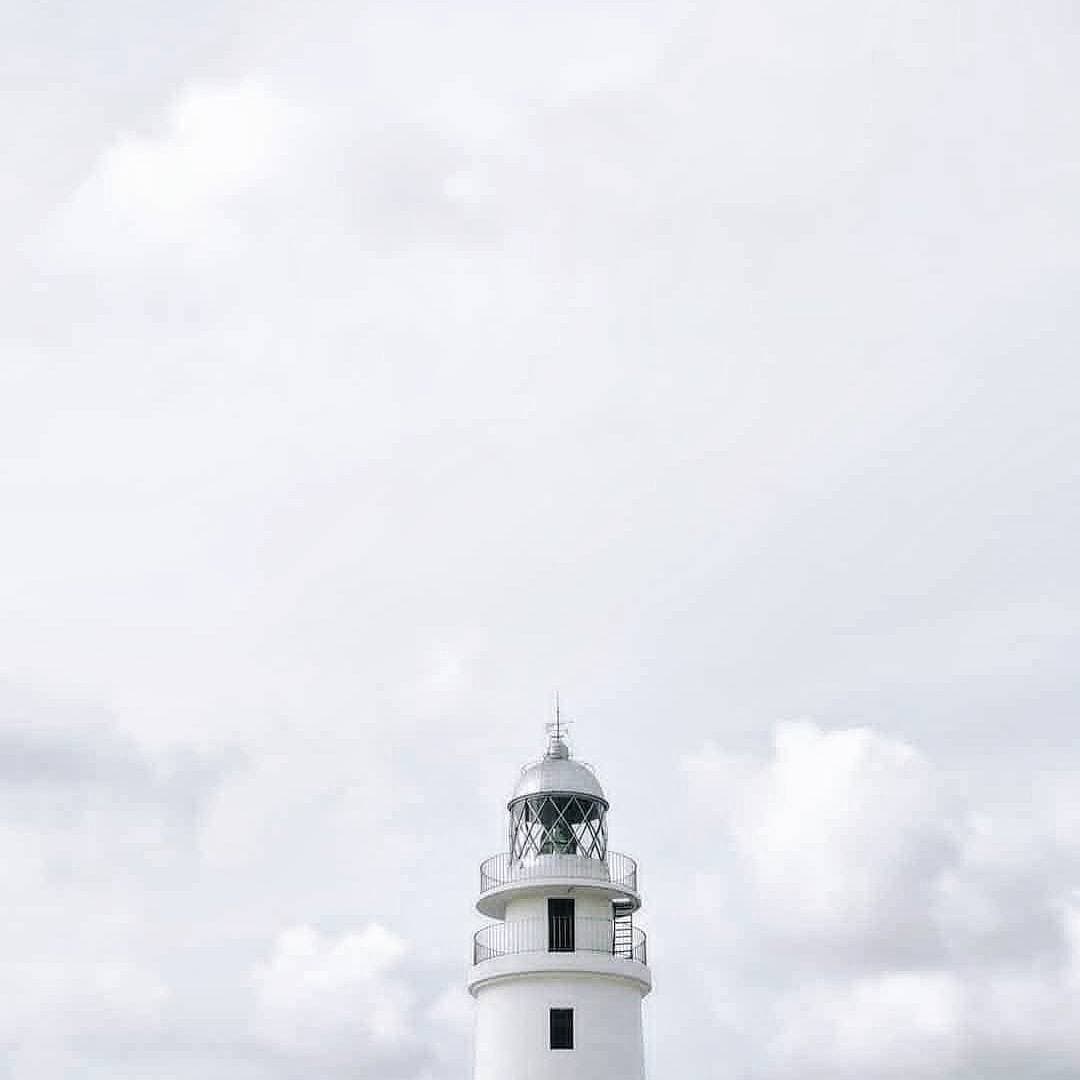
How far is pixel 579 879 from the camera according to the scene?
6125 cm

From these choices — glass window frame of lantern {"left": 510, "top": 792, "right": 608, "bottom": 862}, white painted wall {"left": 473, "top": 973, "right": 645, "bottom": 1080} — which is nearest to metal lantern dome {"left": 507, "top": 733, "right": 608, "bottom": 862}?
→ glass window frame of lantern {"left": 510, "top": 792, "right": 608, "bottom": 862}

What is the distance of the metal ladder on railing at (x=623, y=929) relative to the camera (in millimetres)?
62062

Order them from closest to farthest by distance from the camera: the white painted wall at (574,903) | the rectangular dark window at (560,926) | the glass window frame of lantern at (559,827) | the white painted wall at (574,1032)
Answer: the white painted wall at (574,1032), the rectangular dark window at (560,926), the white painted wall at (574,903), the glass window frame of lantern at (559,827)

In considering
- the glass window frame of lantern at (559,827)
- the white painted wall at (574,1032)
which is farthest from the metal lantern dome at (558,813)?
the white painted wall at (574,1032)

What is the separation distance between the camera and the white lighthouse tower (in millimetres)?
59875

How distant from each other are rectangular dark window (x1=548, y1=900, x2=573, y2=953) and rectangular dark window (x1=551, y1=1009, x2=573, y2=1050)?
2023 mm

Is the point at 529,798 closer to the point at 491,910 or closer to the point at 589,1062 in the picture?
the point at 491,910

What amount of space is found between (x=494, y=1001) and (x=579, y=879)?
479cm

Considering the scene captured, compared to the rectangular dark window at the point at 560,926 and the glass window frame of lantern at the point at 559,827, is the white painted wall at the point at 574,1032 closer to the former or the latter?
the rectangular dark window at the point at 560,926

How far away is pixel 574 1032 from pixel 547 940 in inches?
121

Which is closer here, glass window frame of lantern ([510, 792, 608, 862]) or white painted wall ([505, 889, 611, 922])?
white painted wall ([505, 889, 611, 922])

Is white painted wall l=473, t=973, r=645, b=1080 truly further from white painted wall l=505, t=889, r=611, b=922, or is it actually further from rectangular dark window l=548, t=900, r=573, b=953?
white painted wall l=505, t=889, r=611, b=922

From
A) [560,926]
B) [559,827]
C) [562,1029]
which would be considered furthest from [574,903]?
[562,1029]

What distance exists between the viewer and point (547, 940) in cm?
6128
